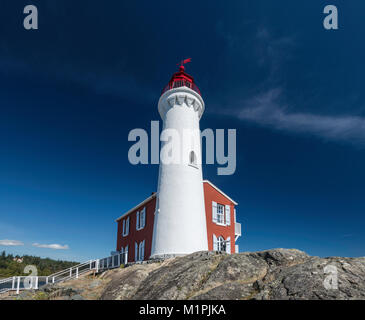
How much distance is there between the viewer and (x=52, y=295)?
12.5 metres

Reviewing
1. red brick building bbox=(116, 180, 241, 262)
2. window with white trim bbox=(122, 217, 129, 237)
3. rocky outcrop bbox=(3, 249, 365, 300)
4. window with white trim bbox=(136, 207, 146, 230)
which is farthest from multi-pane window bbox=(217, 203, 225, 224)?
window with white trim bbox=(122, 217, 129, 237)

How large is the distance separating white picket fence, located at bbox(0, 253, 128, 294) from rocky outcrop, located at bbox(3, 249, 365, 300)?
7.44 metres

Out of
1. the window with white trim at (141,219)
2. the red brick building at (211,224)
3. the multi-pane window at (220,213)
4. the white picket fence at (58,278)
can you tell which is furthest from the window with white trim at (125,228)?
the multi-pane window at (220,213)

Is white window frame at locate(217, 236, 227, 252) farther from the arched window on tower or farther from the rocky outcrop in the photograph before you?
the rocky outcrop

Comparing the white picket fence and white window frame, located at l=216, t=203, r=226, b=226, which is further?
white window frame, located at l=216, t=203, r=226, b=226

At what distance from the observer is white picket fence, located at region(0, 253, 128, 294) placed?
17438mm

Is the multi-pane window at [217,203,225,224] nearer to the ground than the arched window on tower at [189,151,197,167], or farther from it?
nearer to the ground

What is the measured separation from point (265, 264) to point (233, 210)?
1453 cm

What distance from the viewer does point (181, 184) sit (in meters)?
17.0

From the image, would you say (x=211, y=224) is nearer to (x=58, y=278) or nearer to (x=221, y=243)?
(x=221, y=243)

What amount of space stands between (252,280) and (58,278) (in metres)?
17.8

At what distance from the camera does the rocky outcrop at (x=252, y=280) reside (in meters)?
6.14

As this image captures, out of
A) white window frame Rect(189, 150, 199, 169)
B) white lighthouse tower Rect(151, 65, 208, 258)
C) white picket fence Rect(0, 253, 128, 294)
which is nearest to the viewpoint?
white lighthouse tower Rect(151, 65, 208, 258)

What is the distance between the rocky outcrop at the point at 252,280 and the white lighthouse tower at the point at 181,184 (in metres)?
4.09
